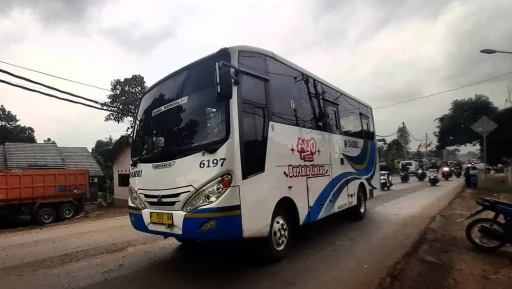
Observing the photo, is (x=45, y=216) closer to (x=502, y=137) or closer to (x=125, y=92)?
(x=125, y=92)

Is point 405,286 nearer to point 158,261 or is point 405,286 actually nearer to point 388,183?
point 158,261

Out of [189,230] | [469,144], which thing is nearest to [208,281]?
[189,230]

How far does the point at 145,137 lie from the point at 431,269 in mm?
4533

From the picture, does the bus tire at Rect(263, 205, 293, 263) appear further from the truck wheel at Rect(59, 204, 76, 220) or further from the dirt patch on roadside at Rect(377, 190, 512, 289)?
the truck wheel at Rect(59, 204, 76, 220)

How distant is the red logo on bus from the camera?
210 inches

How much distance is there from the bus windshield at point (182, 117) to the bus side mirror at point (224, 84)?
0.17 m

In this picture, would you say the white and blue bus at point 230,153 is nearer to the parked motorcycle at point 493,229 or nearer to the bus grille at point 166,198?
the bus grille at point 166,198

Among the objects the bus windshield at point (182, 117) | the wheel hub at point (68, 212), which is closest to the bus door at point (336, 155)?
the bus windshield at point (182, 117)

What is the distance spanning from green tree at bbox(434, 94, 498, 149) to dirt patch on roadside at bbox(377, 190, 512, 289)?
3639cm

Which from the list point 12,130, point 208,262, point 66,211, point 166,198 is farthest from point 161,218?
point 12,130

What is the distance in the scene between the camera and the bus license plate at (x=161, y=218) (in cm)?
412

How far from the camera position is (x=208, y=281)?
4.07 meters

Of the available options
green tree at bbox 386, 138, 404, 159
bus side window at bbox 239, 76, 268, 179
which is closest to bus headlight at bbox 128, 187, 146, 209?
bus side window at bbox 239, 76, 268, 179

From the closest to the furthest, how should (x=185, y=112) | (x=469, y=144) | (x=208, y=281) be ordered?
(x=208, y=281) → (x=185, y=112) → (x=469, y=144)
